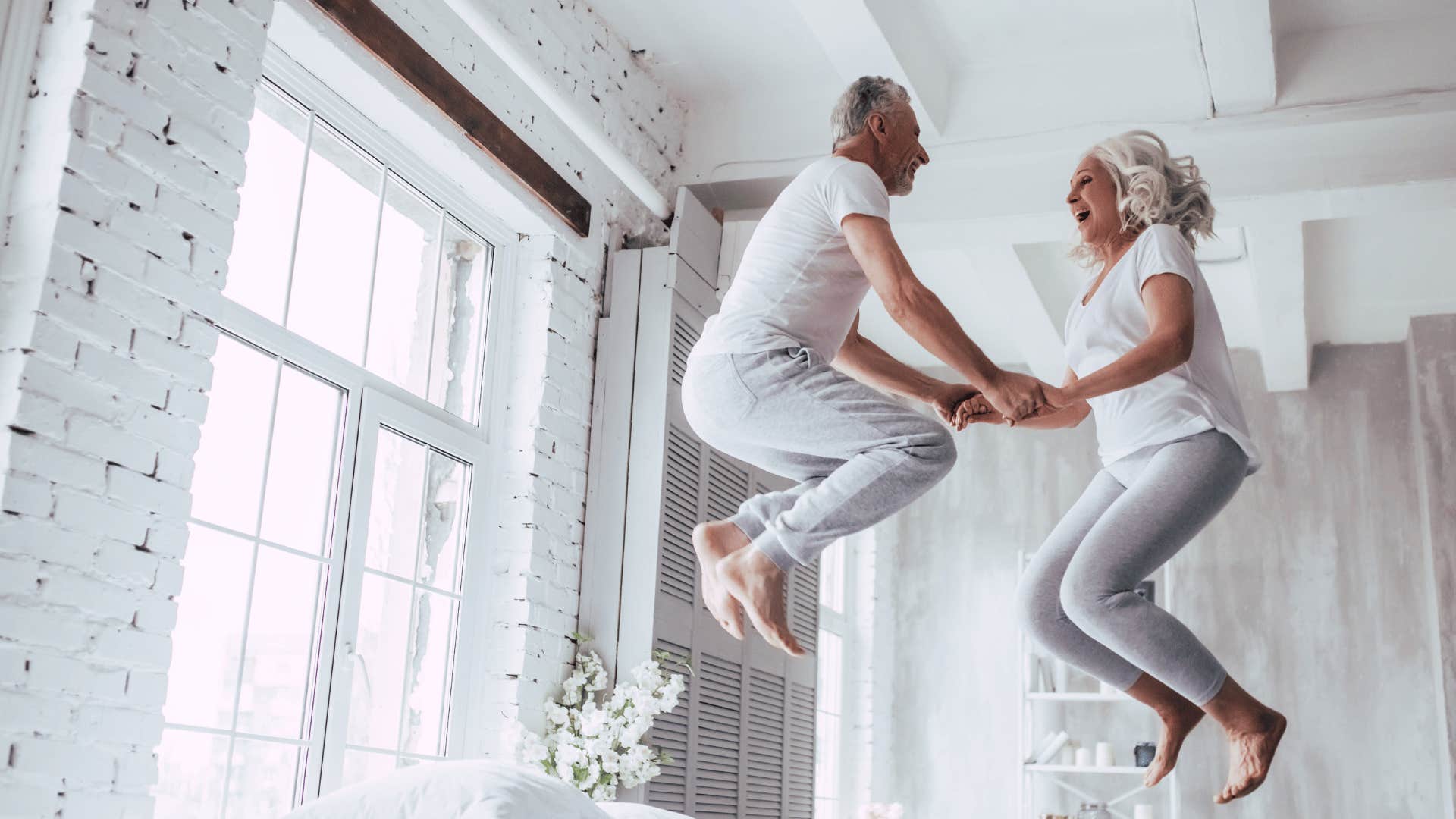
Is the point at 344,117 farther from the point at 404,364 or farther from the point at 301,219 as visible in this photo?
the point at 404,364

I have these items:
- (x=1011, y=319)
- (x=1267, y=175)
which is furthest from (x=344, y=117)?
(x=1011, y=319)

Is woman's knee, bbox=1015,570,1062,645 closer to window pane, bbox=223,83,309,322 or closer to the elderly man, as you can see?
the elderly man

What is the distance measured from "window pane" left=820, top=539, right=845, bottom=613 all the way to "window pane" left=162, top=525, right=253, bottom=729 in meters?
4.04

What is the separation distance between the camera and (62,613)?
2305mm

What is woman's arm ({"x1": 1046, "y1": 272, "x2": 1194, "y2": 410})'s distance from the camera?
223cm

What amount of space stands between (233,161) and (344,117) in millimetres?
711

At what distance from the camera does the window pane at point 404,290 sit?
363cm

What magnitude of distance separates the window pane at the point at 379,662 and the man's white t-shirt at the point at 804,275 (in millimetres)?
1620

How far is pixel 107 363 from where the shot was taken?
8.01ft

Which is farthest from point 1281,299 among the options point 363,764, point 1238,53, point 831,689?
point 363,764

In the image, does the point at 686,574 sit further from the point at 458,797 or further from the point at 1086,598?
the point at 458,797

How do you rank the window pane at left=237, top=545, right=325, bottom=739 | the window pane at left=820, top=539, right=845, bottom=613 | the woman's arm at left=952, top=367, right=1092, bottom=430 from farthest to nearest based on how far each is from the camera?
the window pane at left=820, top=539, right=845, bottom=613 → the window pane at left=237, top=545, right=325, bottom=739 → the woman's arm at left=952, top=367, right=1092, bottom=430

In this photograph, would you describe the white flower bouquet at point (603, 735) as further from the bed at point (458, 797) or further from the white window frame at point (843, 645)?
the white window frame at point (843, 645)

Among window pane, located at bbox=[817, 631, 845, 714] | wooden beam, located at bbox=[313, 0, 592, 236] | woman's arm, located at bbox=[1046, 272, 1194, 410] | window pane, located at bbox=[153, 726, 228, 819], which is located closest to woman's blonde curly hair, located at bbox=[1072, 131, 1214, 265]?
woman's arm, located at bbox=[1046, 272, 1194, 410]
